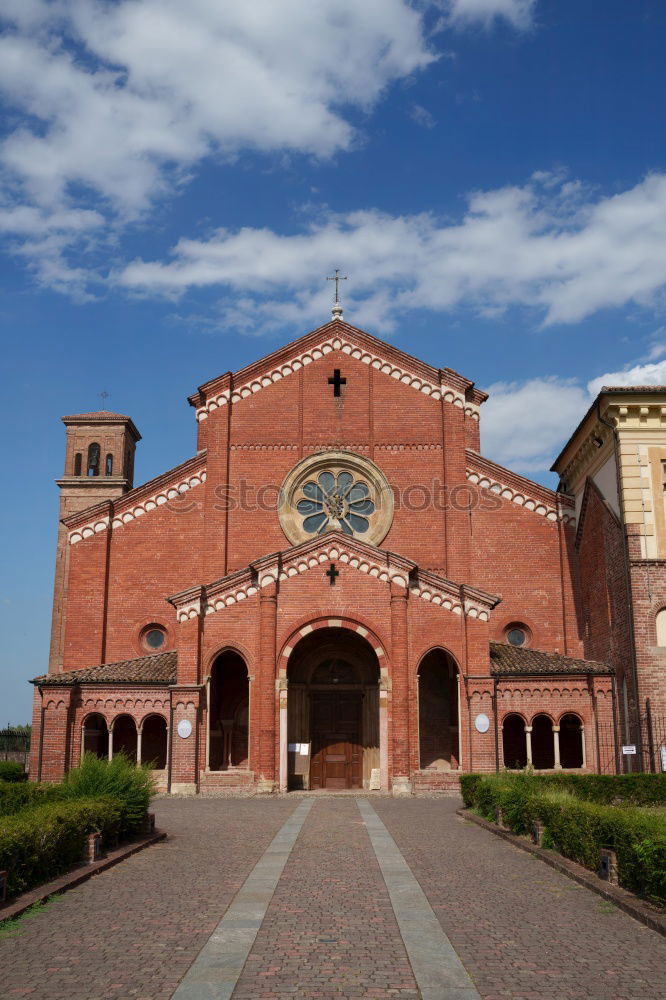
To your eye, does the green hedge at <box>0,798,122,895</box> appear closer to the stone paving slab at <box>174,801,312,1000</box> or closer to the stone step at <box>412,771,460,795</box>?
the stone paving slab at <box>174,801,312,1000</box>

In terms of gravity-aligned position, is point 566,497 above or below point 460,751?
above

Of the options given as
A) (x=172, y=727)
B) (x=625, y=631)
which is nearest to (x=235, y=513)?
(x=172, y=727)

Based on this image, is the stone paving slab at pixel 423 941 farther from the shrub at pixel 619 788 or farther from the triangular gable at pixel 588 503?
the triangular gable at pixel 588 503

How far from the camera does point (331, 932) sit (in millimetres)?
9977

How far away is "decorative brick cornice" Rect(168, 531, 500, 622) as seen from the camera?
29797 mm

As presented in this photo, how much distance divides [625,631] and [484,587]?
6445 mm

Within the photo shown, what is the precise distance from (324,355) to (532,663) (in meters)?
14.2

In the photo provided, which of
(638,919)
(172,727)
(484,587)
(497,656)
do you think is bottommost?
(638,919)

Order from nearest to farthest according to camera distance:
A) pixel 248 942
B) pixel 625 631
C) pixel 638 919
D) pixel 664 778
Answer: pixel 248 942
pixel 638 919
pixel 664 778
pixel 625 631

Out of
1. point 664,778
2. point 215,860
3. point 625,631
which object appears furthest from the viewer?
point 625,631

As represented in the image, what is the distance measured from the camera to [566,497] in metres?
34.2

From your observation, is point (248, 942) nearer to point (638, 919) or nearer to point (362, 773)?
point (638, 919)

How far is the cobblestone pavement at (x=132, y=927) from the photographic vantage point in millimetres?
8148

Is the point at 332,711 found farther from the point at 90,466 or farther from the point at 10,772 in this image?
the point at 90,466
